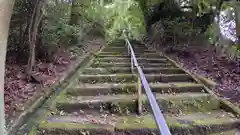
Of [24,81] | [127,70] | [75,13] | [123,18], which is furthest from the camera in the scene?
[123,18]

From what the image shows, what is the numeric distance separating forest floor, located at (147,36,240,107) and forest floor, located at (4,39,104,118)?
2900mm

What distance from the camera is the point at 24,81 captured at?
414cm

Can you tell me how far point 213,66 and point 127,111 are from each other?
3.17m

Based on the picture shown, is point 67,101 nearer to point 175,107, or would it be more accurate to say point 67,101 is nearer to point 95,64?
point 175,107

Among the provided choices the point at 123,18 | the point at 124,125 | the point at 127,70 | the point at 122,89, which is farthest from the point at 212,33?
the point at 123,18

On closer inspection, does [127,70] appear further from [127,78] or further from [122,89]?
[122,89]

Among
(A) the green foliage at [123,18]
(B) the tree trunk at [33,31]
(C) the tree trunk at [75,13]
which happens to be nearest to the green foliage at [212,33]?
(C) the tree trunk at [75,13]

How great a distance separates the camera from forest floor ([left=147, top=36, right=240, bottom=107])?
4.25m

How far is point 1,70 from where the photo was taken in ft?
5.69

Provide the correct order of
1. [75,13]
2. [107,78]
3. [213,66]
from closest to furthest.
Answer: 1. [107,78]
2. [213,66]
3. [75,13]

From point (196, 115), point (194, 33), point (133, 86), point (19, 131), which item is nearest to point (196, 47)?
point (194, 33)

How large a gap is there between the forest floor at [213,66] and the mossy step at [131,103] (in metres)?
0.60

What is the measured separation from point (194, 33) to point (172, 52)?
0.89m

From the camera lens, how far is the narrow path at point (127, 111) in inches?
109
